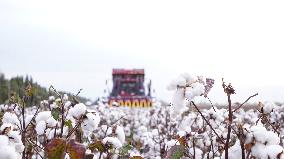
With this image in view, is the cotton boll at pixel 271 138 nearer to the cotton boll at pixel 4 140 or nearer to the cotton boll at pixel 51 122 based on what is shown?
the cotton boll at pixel 4 140

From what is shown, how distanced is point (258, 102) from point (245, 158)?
494 mm

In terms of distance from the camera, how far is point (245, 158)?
2471 millimetres

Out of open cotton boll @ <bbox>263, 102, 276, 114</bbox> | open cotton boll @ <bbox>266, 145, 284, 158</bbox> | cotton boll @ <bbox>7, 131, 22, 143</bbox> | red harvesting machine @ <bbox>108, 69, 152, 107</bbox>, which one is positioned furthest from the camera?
red harvesting machine @ <bbox>108, 69, 152, 107</bbox>

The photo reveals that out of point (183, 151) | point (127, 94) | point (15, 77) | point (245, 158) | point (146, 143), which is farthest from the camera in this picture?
point (15, 77)

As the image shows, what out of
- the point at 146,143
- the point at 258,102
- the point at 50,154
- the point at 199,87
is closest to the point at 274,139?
the point at 199,87

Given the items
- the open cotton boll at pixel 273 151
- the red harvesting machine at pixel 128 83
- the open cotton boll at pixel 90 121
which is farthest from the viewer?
the red harvesting machine at pixel 128 83

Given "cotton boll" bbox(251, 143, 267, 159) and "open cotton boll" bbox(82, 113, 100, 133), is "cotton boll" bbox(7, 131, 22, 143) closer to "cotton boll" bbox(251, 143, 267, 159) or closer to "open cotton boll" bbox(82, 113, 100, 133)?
"open cotton boll" bbox(82, 113, 100, 133)

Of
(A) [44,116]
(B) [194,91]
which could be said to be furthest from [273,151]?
(A) [44,116]

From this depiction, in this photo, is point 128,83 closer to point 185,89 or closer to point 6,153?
point 185,89

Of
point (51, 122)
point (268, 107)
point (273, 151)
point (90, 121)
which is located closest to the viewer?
point (273, 151)

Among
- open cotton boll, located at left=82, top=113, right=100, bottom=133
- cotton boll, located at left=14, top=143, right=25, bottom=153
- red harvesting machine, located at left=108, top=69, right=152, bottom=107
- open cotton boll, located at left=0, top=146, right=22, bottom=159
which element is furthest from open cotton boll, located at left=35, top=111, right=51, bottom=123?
red harvesting machine, located at left=108, top=69, right=152, bottom=107

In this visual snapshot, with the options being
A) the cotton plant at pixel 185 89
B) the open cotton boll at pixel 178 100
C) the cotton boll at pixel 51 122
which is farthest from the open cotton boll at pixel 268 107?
the cotton boll at pixel 51 122

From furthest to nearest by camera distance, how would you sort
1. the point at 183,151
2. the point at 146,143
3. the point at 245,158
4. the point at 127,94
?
1. the point at 127,94
2. the point at 146,143
3. the point at 183,151
4. the point at 245,158

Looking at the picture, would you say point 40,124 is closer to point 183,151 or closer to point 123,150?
point 123,150
